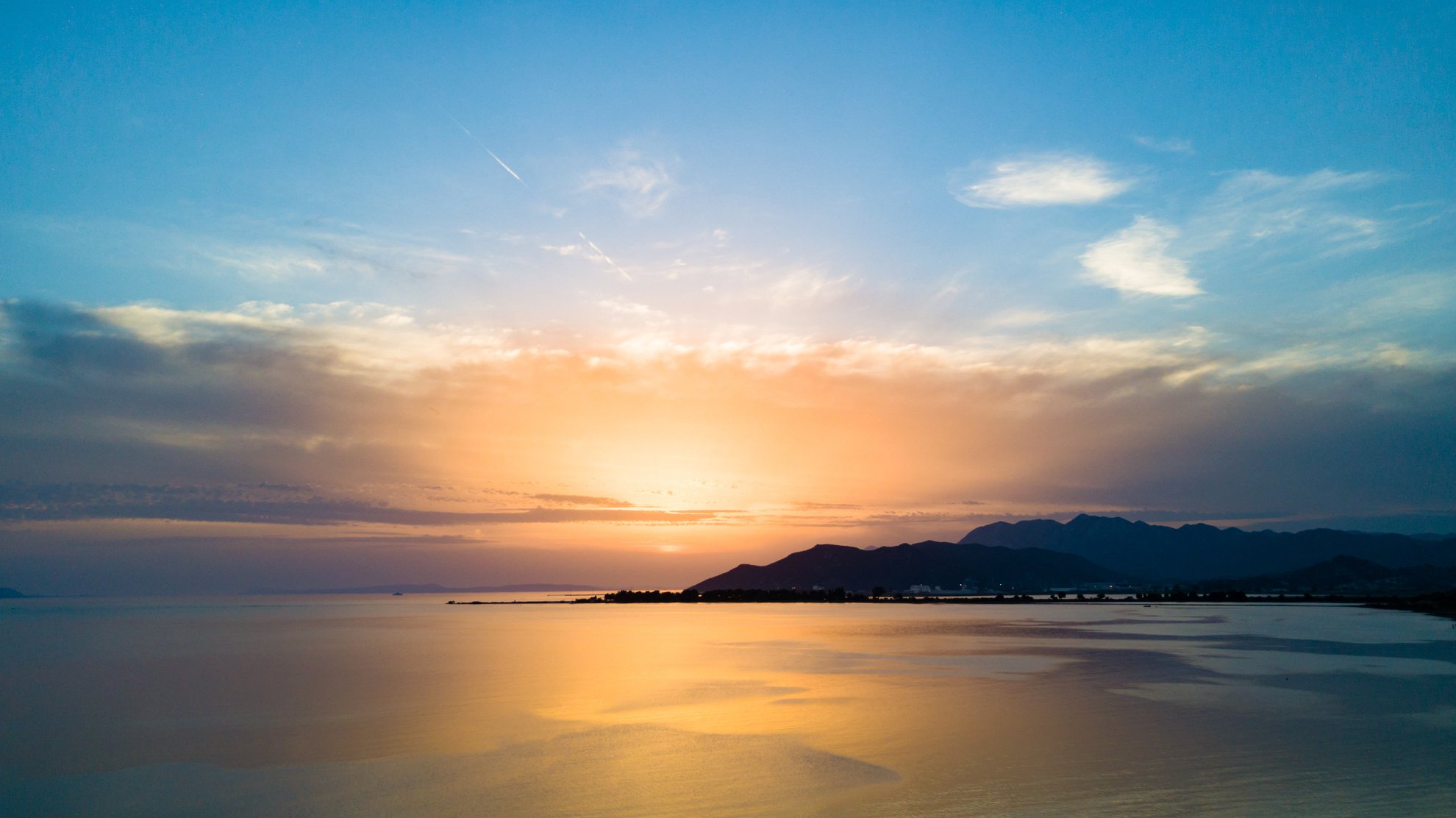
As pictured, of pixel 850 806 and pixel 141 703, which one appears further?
pixel 141 703

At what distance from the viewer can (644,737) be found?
81.1 feet

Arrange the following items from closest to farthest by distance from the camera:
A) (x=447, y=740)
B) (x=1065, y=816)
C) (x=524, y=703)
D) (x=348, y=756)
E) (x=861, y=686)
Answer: (x=1065, y=816) < (x=348, y=756) < (x=447, y=740) < (x=524, y=703) < (x=861, y=686)

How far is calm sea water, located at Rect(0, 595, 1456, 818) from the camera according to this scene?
1748 centimetres

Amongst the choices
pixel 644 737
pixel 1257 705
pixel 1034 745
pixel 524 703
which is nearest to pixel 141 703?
pixel 524 703

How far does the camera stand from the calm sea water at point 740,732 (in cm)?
1748

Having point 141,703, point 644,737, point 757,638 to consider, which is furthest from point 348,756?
point 757,638

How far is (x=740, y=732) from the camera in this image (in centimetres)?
2547

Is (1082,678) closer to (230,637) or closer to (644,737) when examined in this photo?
(644,737)

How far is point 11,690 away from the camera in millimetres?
37188

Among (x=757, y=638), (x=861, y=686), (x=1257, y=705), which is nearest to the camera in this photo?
(x=1257, y=705)

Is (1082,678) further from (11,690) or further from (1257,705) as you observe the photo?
(11,690)

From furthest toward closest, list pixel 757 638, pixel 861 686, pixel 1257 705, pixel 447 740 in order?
pixel 757 638
pixel 861 686
pixel 1257 705
pixel 447 740

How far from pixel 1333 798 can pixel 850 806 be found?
9684mm

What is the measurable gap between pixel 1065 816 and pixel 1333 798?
5992mm
